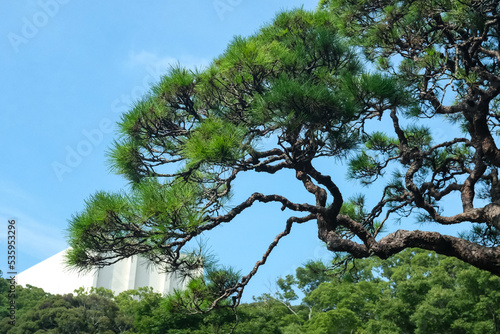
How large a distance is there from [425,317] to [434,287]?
0.65 metres

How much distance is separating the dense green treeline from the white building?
9.68ft

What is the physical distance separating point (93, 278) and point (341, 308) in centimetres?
1351

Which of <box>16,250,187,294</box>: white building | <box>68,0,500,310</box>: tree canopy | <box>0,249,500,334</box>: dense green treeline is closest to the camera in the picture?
<box>68,0,500,310</box>: tree canopy

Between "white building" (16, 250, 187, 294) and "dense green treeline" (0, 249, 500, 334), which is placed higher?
"white building" (16, 250, 187, 294)

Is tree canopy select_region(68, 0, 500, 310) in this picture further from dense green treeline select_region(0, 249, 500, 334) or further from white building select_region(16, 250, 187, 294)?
white building select_region(16, 250, 187, 294)

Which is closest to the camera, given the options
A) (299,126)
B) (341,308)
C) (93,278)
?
(299,126)

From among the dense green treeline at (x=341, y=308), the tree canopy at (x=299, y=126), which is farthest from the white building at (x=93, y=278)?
the tree canopy at (x=299, y=126)

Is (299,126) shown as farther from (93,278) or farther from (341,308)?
(93,278)

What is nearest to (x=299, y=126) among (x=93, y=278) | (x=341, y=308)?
(x=341, y=308)

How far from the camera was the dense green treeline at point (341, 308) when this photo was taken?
7758mm

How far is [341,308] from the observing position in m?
9.80

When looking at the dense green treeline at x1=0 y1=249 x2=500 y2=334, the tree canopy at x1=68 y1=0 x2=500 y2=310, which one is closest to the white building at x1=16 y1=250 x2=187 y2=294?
the dense green treeline at x1=0 y1=249 x2=500 y2=334

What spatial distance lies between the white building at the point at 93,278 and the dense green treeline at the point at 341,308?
2.95 meters

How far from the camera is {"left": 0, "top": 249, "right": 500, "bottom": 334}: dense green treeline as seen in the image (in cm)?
776
